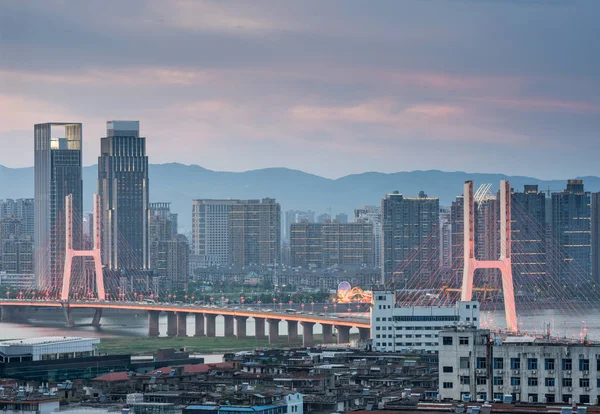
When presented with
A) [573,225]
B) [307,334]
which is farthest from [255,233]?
[307,334]

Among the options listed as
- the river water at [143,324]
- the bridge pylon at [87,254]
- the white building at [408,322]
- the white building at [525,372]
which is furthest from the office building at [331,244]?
the white building at [525,372]

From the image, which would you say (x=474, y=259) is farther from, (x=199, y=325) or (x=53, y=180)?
(x=53, y=180)

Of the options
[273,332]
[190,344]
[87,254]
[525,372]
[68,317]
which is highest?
[87,254]

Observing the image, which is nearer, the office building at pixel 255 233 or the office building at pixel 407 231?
the office building at pixel 407 231

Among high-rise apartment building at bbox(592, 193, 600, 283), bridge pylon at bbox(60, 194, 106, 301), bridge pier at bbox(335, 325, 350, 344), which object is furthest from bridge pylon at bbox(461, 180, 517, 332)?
high-rise apartment building at bbox(592, 193, 600, 283)

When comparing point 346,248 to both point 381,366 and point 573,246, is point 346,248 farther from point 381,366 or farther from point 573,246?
point 381,366

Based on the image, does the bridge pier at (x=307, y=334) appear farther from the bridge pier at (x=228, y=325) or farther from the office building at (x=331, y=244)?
the office building at (x=331, y=244)

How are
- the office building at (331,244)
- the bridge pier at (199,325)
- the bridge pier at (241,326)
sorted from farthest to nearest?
the office building at (331,244)
the bridge pier at (199,325)
the bridge pier at (241,326)
